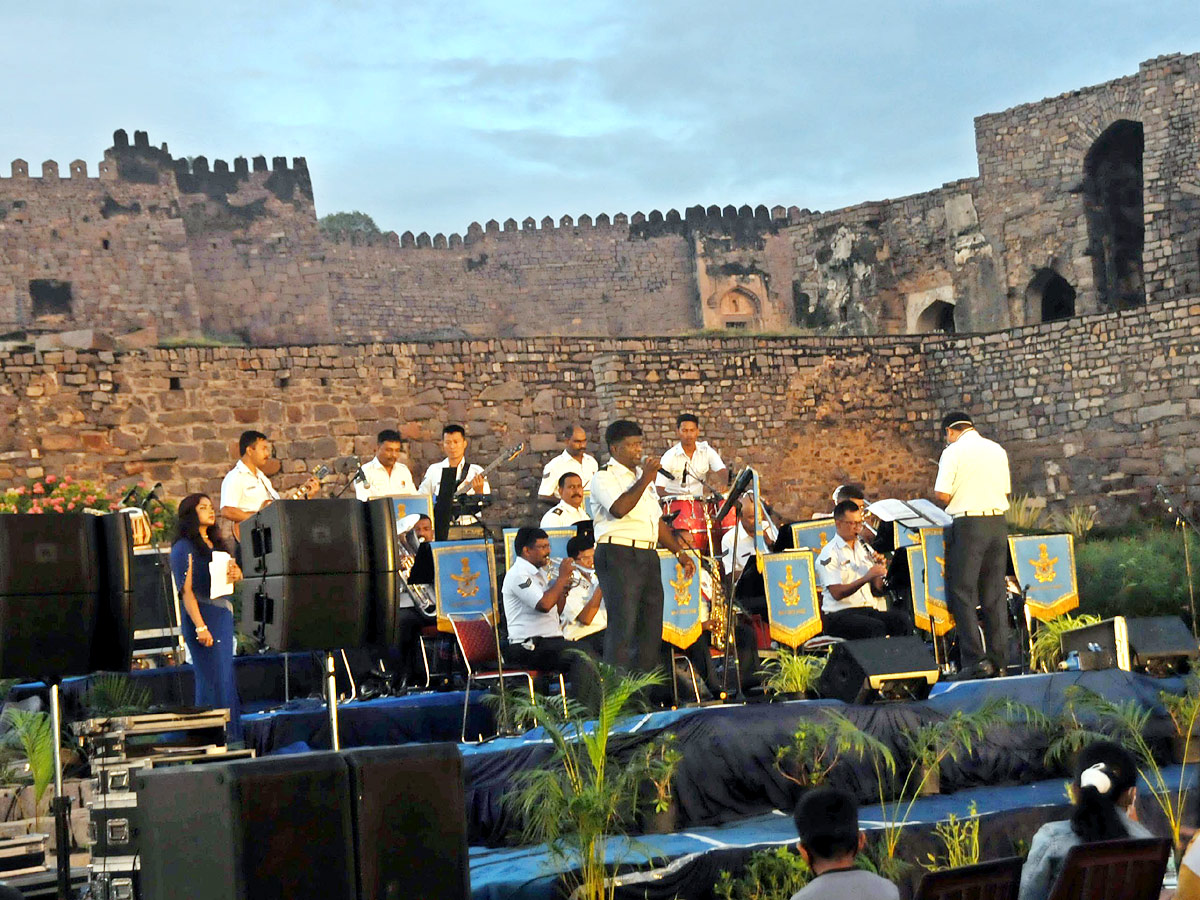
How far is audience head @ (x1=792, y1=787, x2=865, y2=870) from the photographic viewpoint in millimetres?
4746

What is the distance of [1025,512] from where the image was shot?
1972 cm

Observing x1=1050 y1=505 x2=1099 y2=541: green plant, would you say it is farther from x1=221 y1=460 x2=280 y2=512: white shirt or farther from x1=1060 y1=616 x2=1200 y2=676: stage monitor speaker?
x1=221 y1=460 x2=280 y2=512: white shirt

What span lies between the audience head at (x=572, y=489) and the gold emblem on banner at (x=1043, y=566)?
298 cm

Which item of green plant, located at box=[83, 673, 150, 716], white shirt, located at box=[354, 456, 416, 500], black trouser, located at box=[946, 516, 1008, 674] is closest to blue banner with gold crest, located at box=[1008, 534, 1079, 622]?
black trouser, located at box=[946, 516, 1008, 674]

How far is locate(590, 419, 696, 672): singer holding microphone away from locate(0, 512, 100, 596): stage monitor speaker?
266 cm

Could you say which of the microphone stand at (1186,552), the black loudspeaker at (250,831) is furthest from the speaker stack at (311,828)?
the microphone stand at (1186,552)

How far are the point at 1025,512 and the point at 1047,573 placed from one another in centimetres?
918

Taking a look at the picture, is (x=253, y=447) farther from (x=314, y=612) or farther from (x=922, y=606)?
(x=922, y=606)

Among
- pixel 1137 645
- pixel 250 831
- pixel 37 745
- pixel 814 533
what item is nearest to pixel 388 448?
pixel 814 533

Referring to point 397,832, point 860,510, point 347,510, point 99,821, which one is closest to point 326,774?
point 397,832

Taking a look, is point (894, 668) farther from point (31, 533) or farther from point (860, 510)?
point (31, 533)

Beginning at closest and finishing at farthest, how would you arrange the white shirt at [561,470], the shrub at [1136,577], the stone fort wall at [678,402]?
1. the white shirt at [561,470]
2. the shrub at [1136,577]
3. the stone fort wall at [678,402]

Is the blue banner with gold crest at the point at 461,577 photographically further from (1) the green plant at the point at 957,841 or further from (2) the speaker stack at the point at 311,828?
(2) the speaker stack at the point at 311,828

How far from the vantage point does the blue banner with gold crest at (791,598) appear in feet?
33.5
